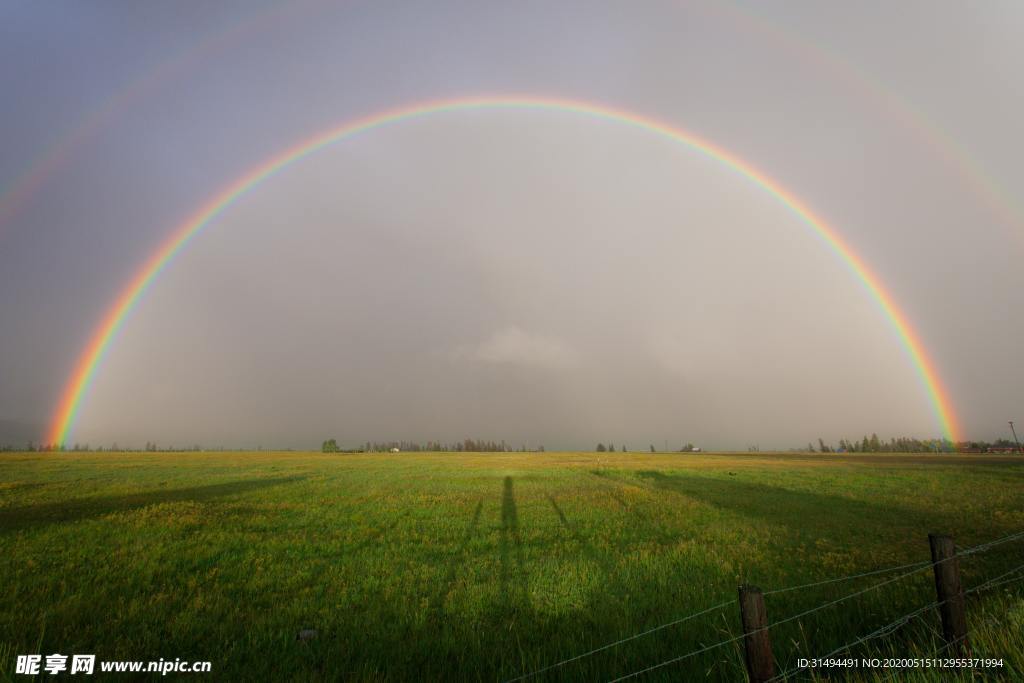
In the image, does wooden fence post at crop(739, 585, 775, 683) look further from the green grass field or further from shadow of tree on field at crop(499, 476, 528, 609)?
shadow of tree on field at crop(499, 476, 528, 609)

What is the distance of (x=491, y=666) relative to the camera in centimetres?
671

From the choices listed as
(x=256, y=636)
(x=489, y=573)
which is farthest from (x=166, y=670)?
(x=489, y=573)

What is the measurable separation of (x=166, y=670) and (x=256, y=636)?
4.36 ft

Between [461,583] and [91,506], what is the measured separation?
72.8ft

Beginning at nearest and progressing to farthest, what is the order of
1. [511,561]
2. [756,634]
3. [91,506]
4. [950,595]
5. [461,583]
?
[756,634] → [950,595] → [461,583] → [511,561] → [91,506]

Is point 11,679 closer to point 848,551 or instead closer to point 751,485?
point 848,551

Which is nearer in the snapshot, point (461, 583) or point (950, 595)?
point (950, 595)

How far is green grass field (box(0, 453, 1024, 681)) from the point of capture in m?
6.99

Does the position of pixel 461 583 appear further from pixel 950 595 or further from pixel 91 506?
pixel 91 506

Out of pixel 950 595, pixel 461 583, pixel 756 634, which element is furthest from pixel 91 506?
pixel 950 595

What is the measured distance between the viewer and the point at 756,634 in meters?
4.17

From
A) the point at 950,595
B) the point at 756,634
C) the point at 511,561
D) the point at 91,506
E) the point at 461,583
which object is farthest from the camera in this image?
the point at 91,506

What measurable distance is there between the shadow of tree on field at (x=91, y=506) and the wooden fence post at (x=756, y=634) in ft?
75.8

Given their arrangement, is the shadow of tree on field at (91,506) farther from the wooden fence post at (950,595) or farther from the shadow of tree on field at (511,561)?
the wooden fence post at (950,595)
